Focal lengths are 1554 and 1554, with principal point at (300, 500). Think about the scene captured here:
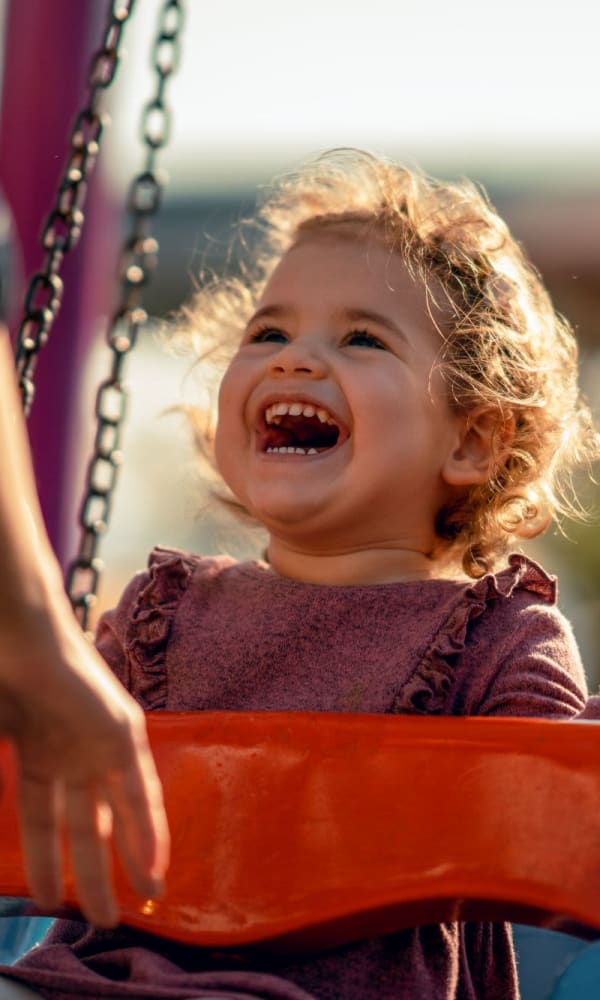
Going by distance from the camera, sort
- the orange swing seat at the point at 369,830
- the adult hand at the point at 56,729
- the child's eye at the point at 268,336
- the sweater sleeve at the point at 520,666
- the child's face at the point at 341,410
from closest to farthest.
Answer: the adult hand at the point at 56,729 → the orange swing seat at the point at 369,830 → the sweater sleeve at the point at 520,666 → the child's face at the point at 341,410 → the child's eye at the point at 268,336

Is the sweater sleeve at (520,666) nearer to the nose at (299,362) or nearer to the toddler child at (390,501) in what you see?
the toddler child at (390,501)

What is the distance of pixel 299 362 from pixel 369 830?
0.48 m

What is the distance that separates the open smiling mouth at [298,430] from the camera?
1.42 metres

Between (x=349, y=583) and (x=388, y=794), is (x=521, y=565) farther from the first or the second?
(x=388, y=794)

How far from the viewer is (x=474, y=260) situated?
5.12 ft

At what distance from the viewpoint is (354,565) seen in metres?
1.44

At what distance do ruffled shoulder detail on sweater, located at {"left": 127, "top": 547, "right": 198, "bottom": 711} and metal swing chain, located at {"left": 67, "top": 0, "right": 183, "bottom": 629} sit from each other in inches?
4.8

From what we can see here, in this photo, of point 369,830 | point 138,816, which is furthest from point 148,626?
point 138,816

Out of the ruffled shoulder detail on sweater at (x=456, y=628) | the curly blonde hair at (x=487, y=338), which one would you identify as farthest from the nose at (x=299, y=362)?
the ruffled shoulder detail on sweater at (x=456, y=628)

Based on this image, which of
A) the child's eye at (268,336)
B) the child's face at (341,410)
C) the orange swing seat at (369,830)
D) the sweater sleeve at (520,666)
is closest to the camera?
the orange swing seat at (369,830)

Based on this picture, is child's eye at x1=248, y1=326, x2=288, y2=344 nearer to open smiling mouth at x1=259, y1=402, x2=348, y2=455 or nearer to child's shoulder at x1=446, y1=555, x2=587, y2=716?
open smiling mouth at x1=259, y1=402, x2=348, y2=455

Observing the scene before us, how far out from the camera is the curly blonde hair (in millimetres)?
1503

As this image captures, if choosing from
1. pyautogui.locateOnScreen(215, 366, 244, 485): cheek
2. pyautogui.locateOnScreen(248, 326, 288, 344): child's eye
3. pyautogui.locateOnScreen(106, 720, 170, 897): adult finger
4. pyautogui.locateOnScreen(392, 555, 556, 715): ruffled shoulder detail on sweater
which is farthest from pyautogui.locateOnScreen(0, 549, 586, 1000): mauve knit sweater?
pyautogui.locateOnScreen(106, 720, 170, 897): adult finger

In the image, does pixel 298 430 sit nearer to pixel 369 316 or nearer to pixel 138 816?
pixel 369 316
